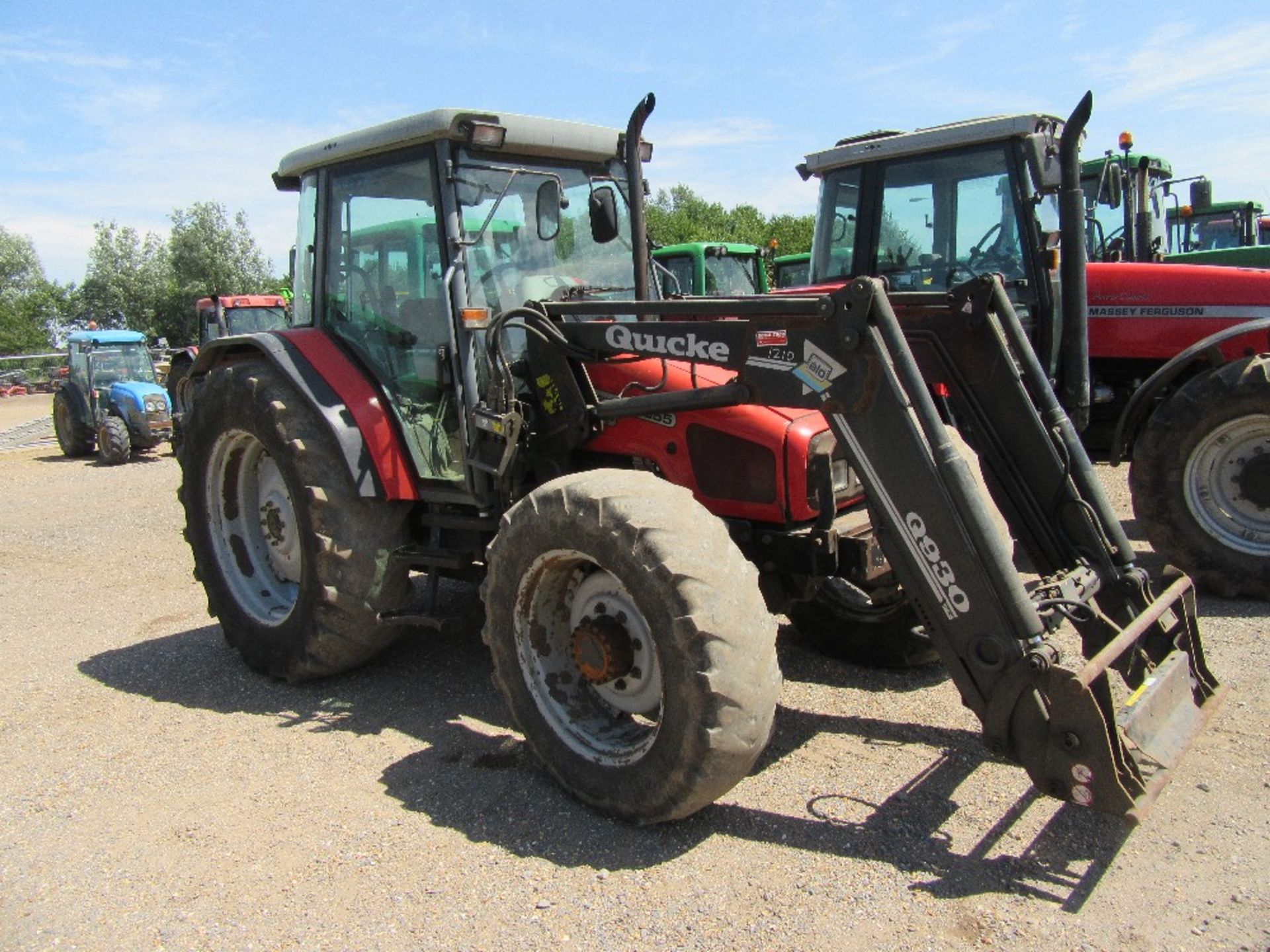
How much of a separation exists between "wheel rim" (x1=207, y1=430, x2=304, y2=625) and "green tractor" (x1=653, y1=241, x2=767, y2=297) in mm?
8815

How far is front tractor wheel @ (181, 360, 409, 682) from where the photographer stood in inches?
179

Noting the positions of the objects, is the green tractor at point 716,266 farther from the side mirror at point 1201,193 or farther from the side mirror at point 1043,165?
the side mirror at point 1043,165

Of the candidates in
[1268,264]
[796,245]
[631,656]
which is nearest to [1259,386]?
[1268,264]

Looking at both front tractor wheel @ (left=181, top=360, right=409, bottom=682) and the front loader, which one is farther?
front tractor wheel @ (left=181, top=360, right=409, bottom=682)

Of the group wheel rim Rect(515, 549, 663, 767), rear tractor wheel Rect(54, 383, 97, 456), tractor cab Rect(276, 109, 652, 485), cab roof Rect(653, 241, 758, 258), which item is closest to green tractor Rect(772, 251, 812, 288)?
cab roof Rect(653, 241, 758, 258)

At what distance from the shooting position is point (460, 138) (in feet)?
14.1

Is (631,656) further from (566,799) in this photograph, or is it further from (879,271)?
(879,271)

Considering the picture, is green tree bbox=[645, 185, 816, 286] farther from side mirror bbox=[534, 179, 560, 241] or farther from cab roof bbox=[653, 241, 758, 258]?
side mirror bbox=[534, 179, 560, 241]

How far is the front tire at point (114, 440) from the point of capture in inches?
588

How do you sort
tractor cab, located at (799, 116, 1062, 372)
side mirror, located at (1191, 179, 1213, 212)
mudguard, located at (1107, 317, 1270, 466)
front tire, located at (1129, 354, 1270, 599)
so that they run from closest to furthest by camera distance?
front tire, located at (1129, 354, 1270, 599), mudguard, located at (1107, 317, 1270, 466), tractor cab, located at (799, 116, 1062, 372), side mirror, located at (1191, 179, 1213, 212)

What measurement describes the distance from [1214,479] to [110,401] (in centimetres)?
1495

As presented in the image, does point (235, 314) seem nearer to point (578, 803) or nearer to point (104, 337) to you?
point (104, 337)

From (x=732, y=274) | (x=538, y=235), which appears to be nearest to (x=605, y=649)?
(x=538, y=235)

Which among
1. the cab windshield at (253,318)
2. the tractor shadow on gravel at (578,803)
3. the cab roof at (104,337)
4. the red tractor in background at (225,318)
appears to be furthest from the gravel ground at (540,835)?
Result: the cab roof at (104,337)
